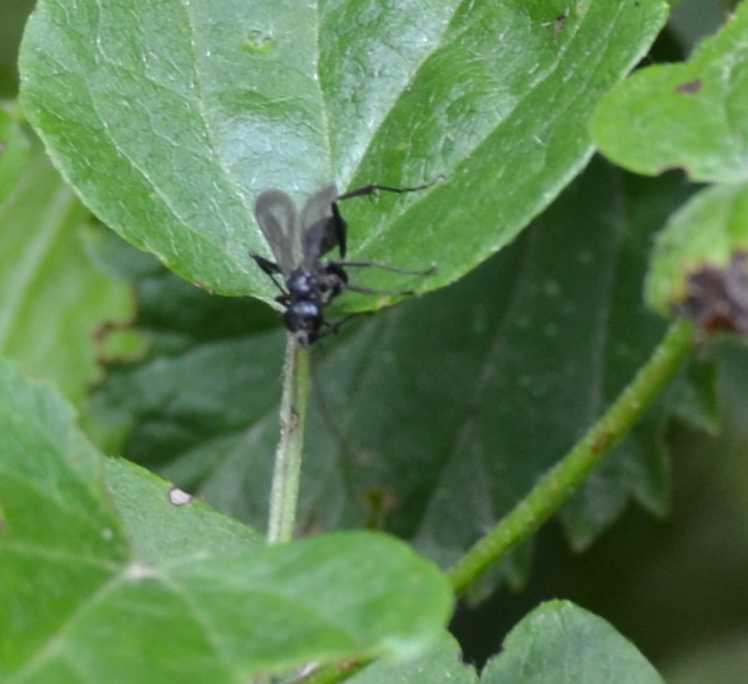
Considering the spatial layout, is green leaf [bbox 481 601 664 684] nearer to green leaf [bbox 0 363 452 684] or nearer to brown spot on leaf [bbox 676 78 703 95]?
green leaf [bbox 0 363 452 684]

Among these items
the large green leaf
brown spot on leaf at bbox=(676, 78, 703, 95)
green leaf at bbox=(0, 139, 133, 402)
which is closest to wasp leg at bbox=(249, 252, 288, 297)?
brown spot on leaf at bbox=(676, 78, 703, 95)

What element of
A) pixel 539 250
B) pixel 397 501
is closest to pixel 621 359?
pixel 539 250

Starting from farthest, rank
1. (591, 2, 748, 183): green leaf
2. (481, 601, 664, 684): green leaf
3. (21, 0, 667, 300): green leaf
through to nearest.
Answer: (21, 0, 667, 300): green leaf → (481, 601, 664, 684): green leaf → (591, 2, 748, 183): green leaf

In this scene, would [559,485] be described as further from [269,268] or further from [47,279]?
[47,279]

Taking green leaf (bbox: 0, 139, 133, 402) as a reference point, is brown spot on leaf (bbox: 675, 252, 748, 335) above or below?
above

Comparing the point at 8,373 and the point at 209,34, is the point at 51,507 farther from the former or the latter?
the point at 209,34

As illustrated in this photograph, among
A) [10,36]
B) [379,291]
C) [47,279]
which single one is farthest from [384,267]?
[10,36]

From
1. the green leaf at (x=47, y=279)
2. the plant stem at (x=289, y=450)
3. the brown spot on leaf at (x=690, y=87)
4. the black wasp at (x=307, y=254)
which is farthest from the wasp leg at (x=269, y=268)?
the green leaf at (x=47, y=279)
